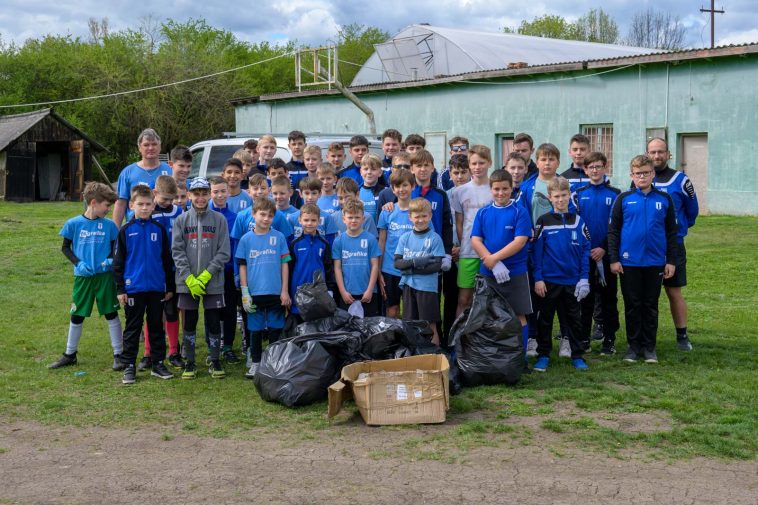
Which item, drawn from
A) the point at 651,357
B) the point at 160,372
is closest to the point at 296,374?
the point at 160,372

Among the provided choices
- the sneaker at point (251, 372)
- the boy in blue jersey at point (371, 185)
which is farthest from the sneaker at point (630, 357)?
the sneaker at point (251, 372)

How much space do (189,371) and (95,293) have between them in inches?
45.3

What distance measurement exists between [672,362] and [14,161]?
31.2 m

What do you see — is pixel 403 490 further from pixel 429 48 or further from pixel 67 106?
pixel 67 106

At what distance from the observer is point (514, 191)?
7.68 meters

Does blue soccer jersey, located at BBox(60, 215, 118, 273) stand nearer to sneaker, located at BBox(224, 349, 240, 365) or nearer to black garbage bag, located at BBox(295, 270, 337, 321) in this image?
sneaker, located at BBox(224, 349, 240, 365)

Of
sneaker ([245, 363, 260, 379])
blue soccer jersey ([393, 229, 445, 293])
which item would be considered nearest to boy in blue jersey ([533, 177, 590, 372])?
blue soccer jersey ([393, 229, 445, 293])

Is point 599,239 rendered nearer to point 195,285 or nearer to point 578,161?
point 578,161

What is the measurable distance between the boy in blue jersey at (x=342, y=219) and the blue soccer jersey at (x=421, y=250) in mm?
414

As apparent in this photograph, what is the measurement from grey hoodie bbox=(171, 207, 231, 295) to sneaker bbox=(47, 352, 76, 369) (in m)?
1.29

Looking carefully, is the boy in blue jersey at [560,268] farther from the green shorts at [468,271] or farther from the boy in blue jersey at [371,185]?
the boy in blue jersey at [371,185]

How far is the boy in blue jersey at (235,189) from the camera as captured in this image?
8.12 m

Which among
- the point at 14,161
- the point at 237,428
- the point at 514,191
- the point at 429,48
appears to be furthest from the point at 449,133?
the point at 237,428

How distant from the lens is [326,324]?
671 cm
